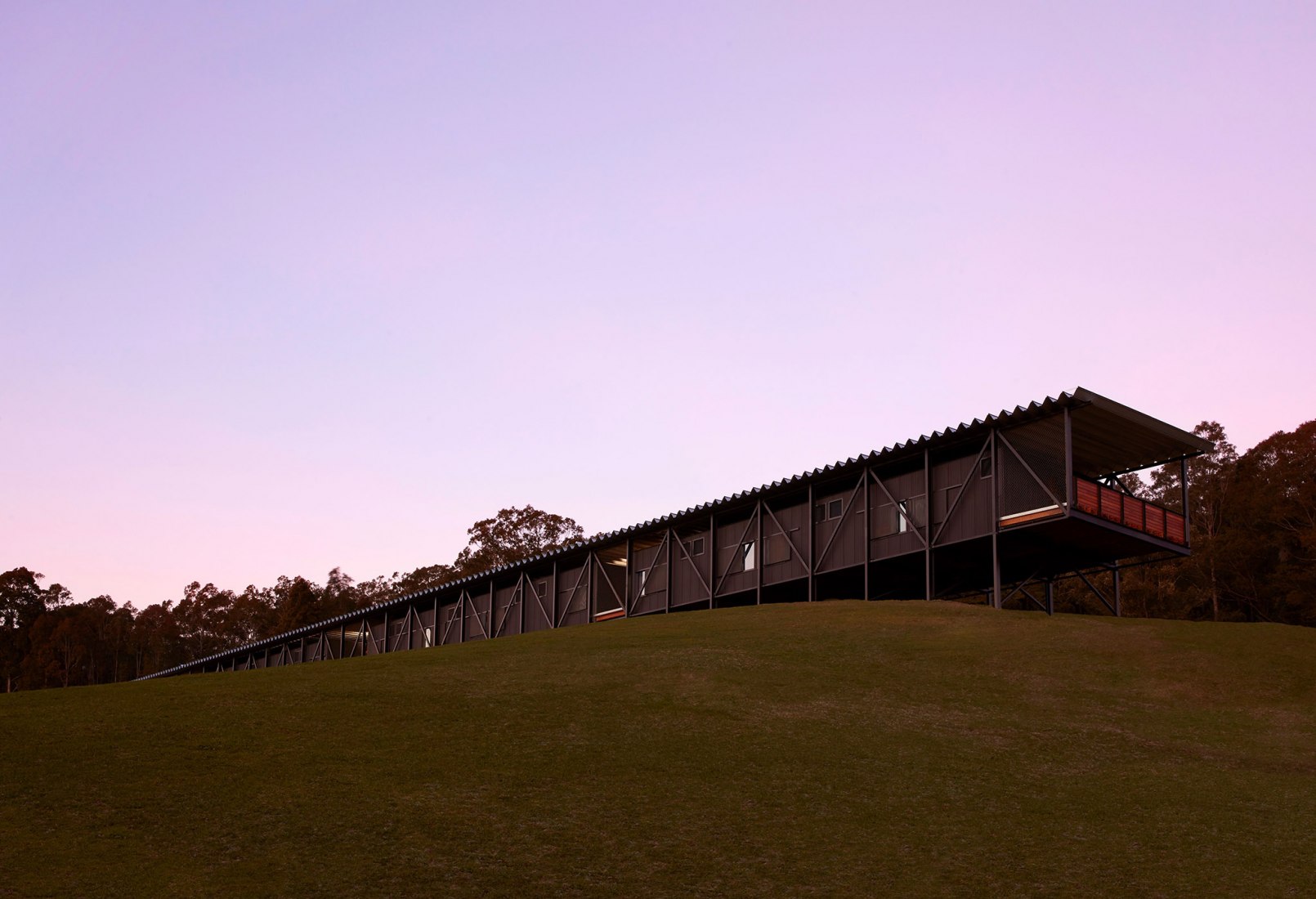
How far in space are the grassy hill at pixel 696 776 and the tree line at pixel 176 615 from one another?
71559 mm

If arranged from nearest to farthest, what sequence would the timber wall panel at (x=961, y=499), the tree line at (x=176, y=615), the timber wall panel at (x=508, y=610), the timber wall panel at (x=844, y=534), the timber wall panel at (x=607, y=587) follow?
the timber wall panel at (x=961, y=499) < the timber wall panel at (x=844, y=534) < the timber wall panel at (x=607, y=587) < the timber wall panel at (x=508, y=610) < the tree line at (x=176, y=615)

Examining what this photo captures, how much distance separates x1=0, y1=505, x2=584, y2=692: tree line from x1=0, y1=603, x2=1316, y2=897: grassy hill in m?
71.6

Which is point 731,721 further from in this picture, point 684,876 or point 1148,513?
point 1148,513

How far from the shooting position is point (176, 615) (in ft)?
410

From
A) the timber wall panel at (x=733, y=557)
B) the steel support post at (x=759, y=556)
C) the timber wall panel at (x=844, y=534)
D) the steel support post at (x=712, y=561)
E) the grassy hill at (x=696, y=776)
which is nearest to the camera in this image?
the grassy hill at (x=696, y=776)

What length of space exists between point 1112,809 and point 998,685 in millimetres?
6935

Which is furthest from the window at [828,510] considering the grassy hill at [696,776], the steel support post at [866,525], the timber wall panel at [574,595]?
the grassy hill at [696,776]

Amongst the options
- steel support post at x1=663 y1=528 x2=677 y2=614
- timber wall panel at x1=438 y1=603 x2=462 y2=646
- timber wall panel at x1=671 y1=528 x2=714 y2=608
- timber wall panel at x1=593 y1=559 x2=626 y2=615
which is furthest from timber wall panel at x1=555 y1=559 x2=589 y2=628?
timber wall panel at x1=438 y1=603 x2=462 y2=646

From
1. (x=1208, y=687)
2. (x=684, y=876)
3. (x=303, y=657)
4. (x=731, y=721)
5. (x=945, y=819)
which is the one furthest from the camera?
(x=303, y=657)

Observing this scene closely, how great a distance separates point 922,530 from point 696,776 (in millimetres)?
23152

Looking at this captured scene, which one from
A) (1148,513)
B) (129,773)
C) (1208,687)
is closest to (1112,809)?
(1208,687)

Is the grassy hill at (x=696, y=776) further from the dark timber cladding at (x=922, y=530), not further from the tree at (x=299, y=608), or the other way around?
the tree at (x=299, y=608)

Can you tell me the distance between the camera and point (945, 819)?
48.8 ft

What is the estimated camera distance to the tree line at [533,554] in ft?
189
